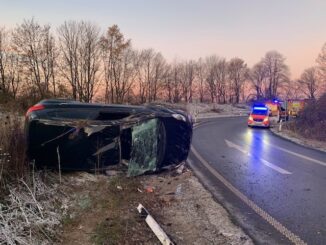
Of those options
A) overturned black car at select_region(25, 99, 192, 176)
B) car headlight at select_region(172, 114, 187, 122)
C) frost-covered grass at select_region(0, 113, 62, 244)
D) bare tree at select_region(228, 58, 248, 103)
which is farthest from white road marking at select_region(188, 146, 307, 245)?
bare tree at select_region(228, 58, 248, 103)

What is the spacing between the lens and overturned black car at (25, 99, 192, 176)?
705cm

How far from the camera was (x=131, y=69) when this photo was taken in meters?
72.7

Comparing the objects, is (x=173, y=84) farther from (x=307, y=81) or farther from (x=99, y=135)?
(x=99, y=135)

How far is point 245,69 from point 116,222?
97297 millimetres

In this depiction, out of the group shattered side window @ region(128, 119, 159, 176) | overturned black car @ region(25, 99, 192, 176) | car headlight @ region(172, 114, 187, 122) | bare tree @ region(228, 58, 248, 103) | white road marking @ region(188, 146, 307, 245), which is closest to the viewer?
white road marking @ region(188, 146, 307, 245)

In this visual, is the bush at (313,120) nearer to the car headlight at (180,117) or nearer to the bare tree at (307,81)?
the car headlight at (180,117)

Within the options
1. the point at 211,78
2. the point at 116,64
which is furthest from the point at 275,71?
the point at 116,64

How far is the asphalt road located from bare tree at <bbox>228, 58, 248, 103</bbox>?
84.1 m

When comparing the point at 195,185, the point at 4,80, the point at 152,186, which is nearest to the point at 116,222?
the point at 152,186

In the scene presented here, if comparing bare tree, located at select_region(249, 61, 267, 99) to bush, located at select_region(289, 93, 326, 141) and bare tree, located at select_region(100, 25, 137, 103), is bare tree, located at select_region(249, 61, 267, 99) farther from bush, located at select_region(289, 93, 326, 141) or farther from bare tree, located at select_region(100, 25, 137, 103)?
bush, located at select_region(289, 93, 326, 141)

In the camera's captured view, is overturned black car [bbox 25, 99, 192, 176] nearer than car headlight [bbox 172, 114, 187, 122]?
Yes

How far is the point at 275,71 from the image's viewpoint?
339ft

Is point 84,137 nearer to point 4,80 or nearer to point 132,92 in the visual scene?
point 4,80

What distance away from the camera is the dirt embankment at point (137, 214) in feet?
15.1
